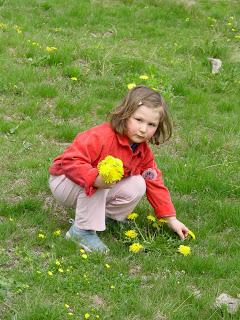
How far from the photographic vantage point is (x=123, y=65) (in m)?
8.96

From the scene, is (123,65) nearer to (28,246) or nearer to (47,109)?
(47,109)

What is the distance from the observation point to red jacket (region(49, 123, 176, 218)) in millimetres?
4828

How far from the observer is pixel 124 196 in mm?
5160

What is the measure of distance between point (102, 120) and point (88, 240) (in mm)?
2850

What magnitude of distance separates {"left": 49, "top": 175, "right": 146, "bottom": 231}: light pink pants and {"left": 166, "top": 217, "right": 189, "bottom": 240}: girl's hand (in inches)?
12.3

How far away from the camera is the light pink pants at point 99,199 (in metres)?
4.97

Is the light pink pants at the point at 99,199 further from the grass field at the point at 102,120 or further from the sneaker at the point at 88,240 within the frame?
the grass field at the point at 102,120

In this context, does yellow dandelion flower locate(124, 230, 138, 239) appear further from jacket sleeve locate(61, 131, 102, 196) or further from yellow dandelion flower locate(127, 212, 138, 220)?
jacket sleeve locate(61, 131, 102, 196)

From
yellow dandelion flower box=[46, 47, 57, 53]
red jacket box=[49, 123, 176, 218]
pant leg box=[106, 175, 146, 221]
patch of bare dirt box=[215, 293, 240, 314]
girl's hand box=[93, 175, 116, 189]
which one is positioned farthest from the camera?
yellow dandelion flower box=[46, 47, 57, 53]

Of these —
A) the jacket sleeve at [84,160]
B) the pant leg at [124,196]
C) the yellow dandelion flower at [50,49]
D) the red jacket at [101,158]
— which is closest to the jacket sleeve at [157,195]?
the red jacket at [101,158]

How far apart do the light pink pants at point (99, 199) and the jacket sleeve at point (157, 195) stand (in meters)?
0.14

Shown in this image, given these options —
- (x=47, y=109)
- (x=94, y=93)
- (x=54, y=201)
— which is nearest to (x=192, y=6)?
(x=94, y=93)

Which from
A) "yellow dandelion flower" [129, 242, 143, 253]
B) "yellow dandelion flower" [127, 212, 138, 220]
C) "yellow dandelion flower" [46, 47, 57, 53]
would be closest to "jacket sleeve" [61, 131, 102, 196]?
"yellow dandelion flower" [129, 242, 143, 253]

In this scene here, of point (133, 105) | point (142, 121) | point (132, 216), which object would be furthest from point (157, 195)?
point (133, 105)
